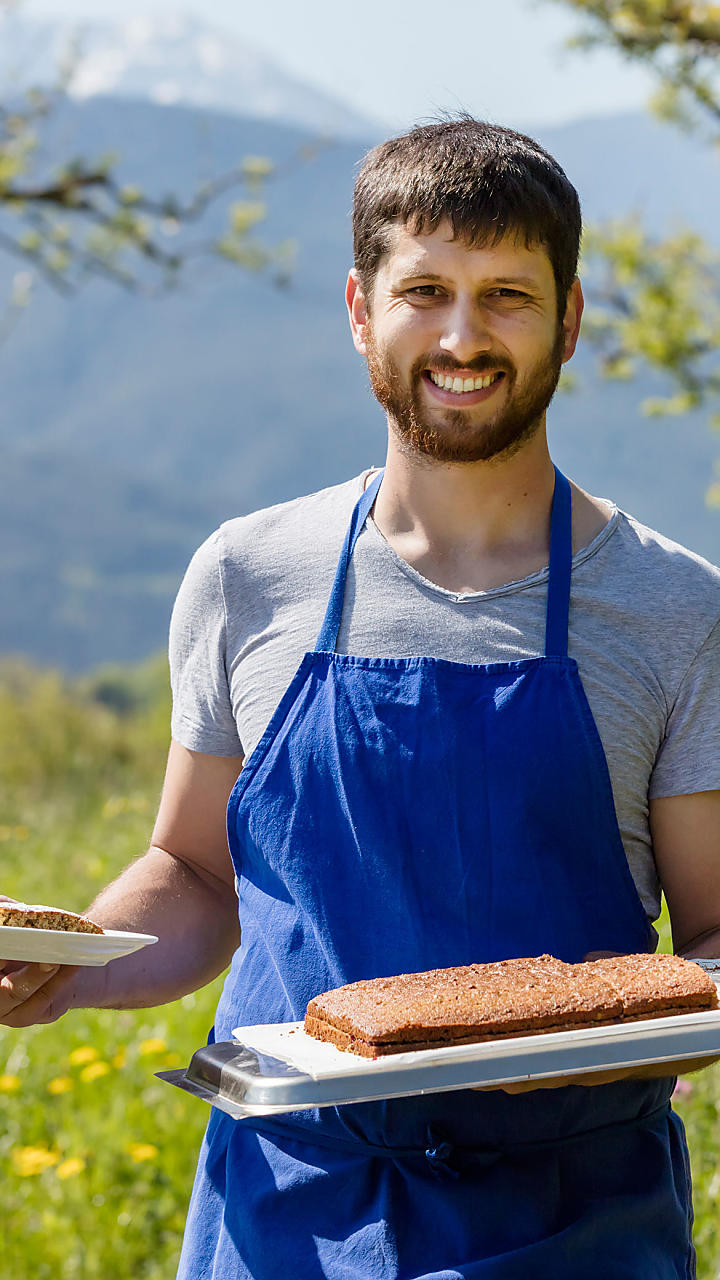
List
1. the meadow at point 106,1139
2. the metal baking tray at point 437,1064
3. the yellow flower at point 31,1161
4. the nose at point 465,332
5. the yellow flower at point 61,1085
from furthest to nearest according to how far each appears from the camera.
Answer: the yellow flower at point 61,1085 → the yellow flower at point 31,1161 → the meadow at point 106,1139 → the nose at point 465,332 → the metal baking tray at point 437,1064

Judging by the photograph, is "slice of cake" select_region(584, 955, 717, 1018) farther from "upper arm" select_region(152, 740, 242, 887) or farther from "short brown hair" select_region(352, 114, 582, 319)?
"short brown hair" select_region(352, 114, 582, 319)

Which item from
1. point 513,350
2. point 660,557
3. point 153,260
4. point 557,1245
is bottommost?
point 557,1245

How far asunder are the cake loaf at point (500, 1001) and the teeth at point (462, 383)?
2.37 ft

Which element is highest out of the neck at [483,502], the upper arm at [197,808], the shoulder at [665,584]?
the neck at [483,502]

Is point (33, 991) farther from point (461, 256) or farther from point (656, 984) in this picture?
point (461, 256)

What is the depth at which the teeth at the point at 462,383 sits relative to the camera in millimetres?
1782

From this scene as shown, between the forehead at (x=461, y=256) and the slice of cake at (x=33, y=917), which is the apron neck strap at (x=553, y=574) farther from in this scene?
the slice of cake at (x=33, y=917)

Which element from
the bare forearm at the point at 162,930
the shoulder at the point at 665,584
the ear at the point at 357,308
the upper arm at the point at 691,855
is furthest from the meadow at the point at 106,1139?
the ear at the point at 357,308

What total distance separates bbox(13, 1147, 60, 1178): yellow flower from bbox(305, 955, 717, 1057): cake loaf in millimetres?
2022

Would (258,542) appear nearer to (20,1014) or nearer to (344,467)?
(20,1014)

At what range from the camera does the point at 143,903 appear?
198 centimetres

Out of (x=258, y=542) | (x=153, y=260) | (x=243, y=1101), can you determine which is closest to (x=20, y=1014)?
(x=243, y=1101)

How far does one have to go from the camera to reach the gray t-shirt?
1.78m

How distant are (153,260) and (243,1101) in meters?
7.52
